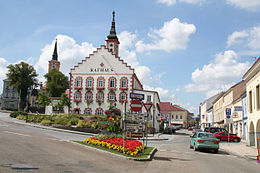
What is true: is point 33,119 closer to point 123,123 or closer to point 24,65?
point 123,123

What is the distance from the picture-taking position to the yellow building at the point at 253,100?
22806 mm

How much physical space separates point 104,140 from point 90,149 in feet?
5.14

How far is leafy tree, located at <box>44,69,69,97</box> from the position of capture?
8519cm

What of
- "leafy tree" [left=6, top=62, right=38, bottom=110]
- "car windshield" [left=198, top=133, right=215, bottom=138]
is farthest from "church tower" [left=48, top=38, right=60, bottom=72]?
"car windshield" [left=198, top=133, right=215, bottom=138]

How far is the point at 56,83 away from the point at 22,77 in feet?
42.6

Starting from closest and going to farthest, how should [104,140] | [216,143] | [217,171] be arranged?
1. [217,171]
2. [104,140]
3. [216,143]

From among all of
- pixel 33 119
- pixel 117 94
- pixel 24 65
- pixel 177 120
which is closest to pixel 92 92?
pixel 117 94

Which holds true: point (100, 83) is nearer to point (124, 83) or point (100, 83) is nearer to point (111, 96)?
point (111, 96)

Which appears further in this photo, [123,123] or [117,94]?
[117,94]

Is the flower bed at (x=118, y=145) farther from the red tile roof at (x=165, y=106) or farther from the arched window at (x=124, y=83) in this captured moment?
the red tile roof at (x=165, y=106)

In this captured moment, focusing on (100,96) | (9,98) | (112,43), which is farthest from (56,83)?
(100,96)

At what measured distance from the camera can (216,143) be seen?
63.3 feet

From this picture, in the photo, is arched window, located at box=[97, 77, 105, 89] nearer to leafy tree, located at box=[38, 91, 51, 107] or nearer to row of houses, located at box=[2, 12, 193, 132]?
row of houses, located at box=[2, 12, 193, 132]

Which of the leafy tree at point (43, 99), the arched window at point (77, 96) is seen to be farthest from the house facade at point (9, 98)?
the arched window at point (77, 96)
